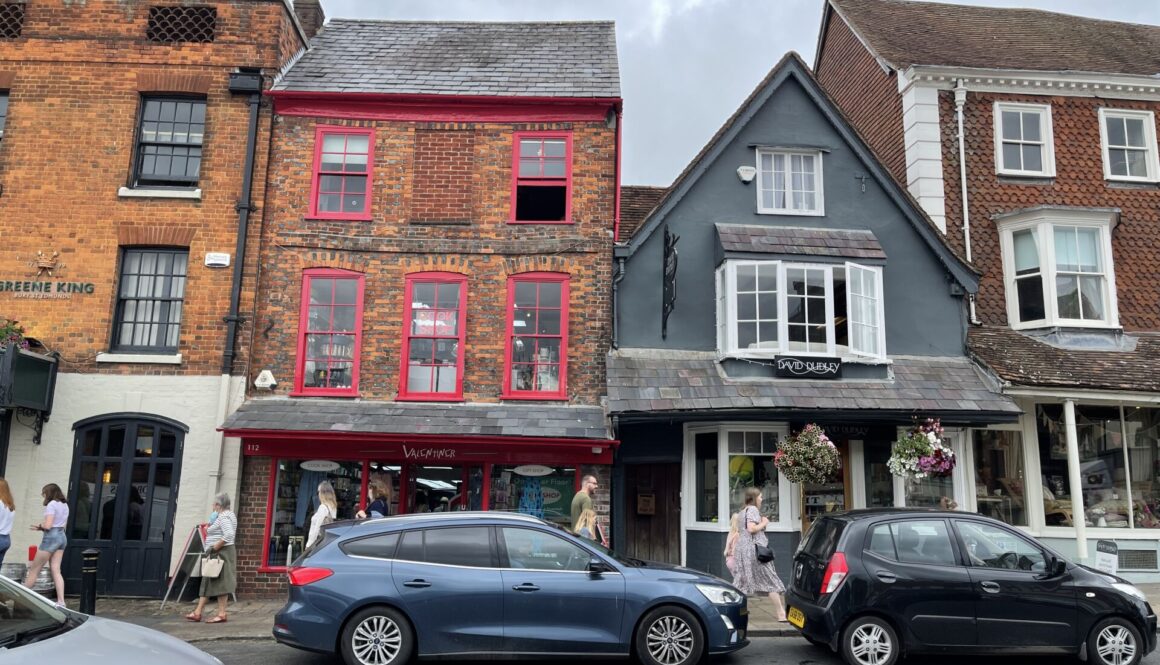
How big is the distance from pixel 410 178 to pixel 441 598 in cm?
823

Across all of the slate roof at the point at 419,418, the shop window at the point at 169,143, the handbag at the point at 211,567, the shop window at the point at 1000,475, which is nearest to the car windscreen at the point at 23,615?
the handbag at the point at 211,567

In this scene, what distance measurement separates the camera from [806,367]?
42.1 feet

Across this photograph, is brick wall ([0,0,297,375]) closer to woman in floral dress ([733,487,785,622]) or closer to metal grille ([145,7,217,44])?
metal grille ([145,7,217,44])

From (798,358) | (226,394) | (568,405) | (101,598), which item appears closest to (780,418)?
(798,358)

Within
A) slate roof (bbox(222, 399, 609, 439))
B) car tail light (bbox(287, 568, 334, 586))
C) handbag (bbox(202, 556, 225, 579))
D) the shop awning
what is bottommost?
handbag (bbox(202, 556, 225, 579))

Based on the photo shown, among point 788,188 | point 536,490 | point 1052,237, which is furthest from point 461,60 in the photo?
point 1052,237

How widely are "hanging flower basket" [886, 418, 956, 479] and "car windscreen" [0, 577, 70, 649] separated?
35.2 feet

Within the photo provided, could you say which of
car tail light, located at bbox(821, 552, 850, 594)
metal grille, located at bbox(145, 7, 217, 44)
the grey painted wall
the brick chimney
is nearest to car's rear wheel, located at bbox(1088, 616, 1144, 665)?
car tail light, located at bbox(821, 552, 850, 594)

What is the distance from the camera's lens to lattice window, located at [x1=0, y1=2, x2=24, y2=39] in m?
14.0

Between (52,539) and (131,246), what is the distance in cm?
503

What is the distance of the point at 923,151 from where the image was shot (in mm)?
15344

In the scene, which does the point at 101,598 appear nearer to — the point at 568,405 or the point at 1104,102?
the point at 568,405

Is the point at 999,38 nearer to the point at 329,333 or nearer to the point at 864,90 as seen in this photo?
the point at 864,90

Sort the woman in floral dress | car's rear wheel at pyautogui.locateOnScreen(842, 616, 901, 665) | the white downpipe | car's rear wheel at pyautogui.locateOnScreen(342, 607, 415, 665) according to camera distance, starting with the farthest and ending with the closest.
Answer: the white downpipe < the woman in floral dress < car's rear wheel at pyautogui.locateOnScreen(842, 616, 901, 665) < car's rear wheel at pyautogui.locateOnScreen(342, 607, 415, 665)
